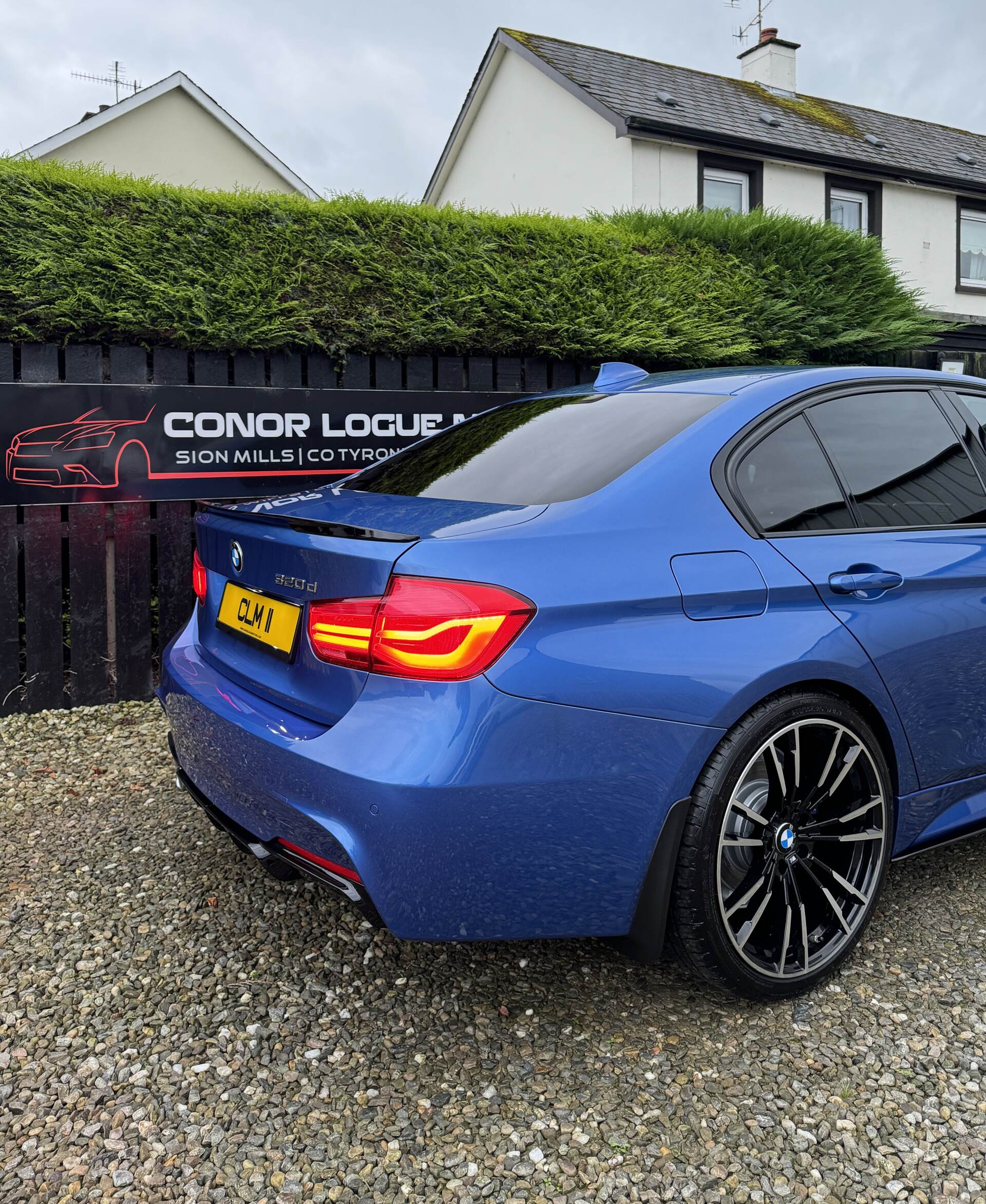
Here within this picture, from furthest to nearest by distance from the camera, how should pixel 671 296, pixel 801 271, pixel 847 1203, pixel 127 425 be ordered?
pixel 801 271, pixel 671 296, pixel 127 425, pixel 847 1203

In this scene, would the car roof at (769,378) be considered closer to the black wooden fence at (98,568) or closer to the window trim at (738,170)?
the black wooden fence at (98,568)

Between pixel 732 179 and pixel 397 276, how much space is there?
1184 cm

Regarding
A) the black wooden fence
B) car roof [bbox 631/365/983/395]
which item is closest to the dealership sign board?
the black wooden fence

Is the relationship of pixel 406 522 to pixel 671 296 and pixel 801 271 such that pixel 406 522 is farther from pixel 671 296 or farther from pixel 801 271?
pixel 801 271

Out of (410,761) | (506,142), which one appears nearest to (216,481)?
(410,761)

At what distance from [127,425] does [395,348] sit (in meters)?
1.52

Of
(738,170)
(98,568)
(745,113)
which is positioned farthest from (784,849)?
(745,113)

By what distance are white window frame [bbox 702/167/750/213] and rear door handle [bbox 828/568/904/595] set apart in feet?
45.8

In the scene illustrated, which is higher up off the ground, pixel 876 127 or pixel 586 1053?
pixel 876 127

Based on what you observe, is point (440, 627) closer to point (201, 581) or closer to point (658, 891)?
point (658, 891)

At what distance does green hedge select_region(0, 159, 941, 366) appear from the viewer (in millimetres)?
4762

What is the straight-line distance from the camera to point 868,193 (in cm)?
1667

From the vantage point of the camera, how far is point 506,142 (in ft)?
57.0

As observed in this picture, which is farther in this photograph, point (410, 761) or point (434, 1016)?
point (434, 1016)
